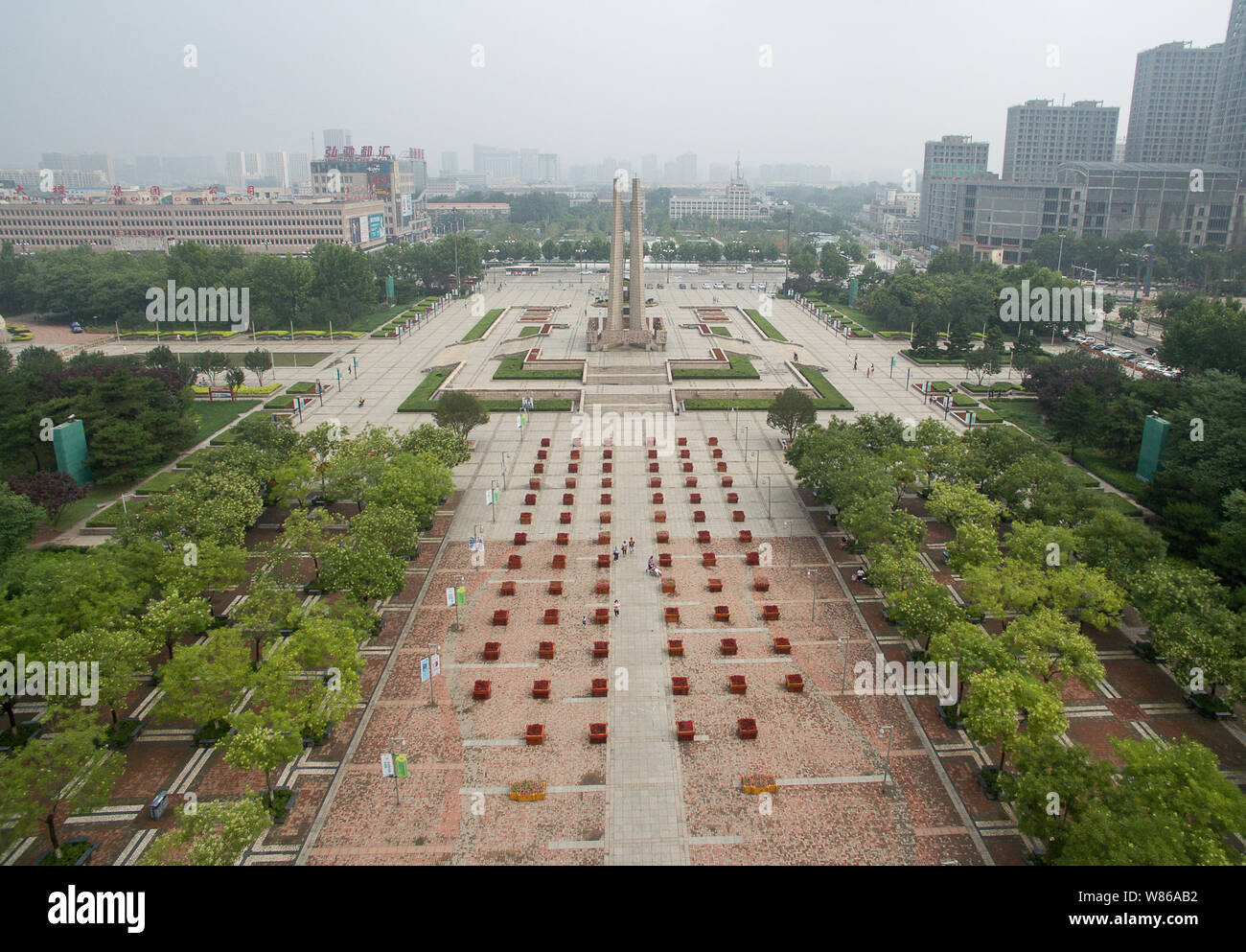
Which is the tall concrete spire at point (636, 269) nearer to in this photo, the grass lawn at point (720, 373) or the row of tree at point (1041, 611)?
the grass lawn at point (720, 373)

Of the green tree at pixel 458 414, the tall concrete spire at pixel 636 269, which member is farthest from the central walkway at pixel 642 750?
the tall concrete spire at pixel 636 269

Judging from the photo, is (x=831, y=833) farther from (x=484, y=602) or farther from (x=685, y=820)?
(x=484, y=602)

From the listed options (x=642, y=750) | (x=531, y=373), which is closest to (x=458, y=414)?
(x=531, y=373)

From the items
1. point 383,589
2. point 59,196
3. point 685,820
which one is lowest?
point 685,820

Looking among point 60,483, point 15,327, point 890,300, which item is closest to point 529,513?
point 60,483

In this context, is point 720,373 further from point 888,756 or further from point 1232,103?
point 1232,103
